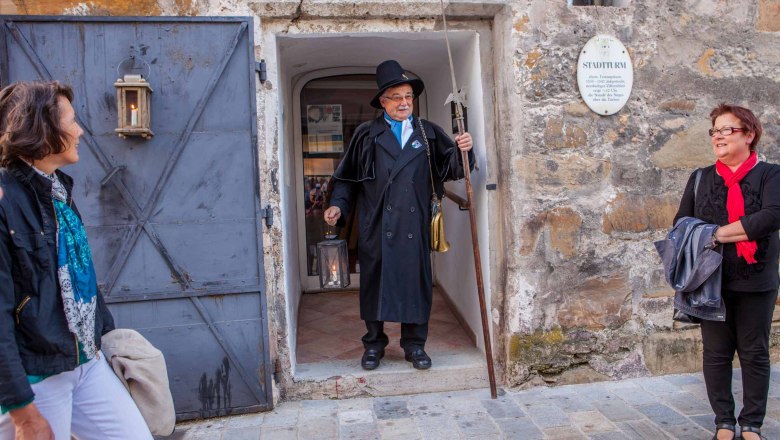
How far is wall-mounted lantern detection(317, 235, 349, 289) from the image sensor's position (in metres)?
3.83

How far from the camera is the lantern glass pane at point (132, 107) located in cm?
318

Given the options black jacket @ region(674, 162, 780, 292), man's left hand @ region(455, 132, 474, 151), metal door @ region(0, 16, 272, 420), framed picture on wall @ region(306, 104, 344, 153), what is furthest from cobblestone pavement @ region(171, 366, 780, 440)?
framed picture on wall @ region(306, 104, 344, 153)

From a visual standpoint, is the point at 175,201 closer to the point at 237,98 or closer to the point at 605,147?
the point at 237,98

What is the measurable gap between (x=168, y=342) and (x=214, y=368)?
29 cm

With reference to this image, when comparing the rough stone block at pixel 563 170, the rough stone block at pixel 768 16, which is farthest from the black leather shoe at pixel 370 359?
the rough stone block at pixel 768 16

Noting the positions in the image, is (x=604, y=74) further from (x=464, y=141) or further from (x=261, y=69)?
(x=261, y=69)

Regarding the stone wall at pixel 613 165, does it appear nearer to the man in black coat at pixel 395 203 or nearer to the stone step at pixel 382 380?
the stone step at pixel 382 380

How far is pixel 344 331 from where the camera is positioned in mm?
4695

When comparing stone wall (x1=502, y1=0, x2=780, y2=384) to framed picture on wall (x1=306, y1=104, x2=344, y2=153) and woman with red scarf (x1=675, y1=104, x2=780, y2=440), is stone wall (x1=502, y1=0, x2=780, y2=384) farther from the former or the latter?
framed picture on wall (x1=306, y1=104, x2=344, y2=153)

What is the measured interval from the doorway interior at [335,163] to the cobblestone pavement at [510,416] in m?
0.34

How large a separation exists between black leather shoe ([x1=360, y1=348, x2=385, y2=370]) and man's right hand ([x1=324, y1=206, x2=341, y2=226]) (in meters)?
0.84

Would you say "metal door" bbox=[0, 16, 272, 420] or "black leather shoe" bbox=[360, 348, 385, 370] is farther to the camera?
"black leather shoe" bbox=[360, 348, 385, 370]

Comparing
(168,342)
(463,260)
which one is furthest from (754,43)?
(168,342)

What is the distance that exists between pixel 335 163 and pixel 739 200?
377 cm
